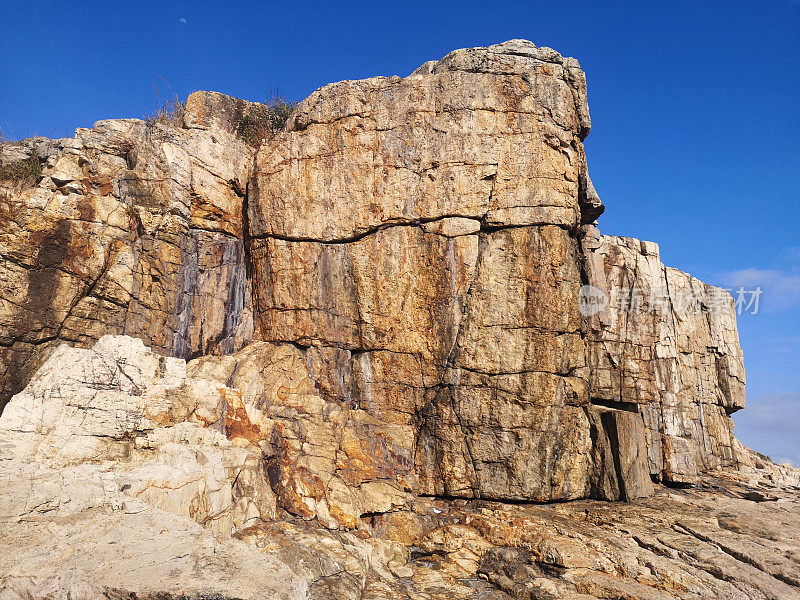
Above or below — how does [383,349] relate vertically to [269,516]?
above

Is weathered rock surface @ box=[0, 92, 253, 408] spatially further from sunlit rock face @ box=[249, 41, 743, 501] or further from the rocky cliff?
sunlit rock face @ box=[249, 41, 743, 501]

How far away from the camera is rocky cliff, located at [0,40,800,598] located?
865cm

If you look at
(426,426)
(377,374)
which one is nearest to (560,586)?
(426,426)

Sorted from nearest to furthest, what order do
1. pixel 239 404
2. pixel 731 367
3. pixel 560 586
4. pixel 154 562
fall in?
1. pixel 154 562
2. pixel 560 586
3. pixel 239 404
4. pixel 731 367

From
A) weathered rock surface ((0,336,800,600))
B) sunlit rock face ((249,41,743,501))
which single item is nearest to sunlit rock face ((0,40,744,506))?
sunlit rock face ((249,41,743,501))

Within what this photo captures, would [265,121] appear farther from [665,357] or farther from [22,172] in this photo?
[665,357]

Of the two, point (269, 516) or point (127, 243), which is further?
point (127, 243)

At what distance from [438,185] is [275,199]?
354cm

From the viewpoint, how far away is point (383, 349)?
11.5 m

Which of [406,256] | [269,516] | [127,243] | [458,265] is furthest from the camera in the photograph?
[406,256]

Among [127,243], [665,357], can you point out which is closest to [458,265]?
[665,357]

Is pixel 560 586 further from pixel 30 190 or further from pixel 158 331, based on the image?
pixel 30 190

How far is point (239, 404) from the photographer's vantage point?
10047mm

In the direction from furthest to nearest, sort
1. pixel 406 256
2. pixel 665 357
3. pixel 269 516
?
pixel 665 357, pixel 406 256, pixel 269 516
